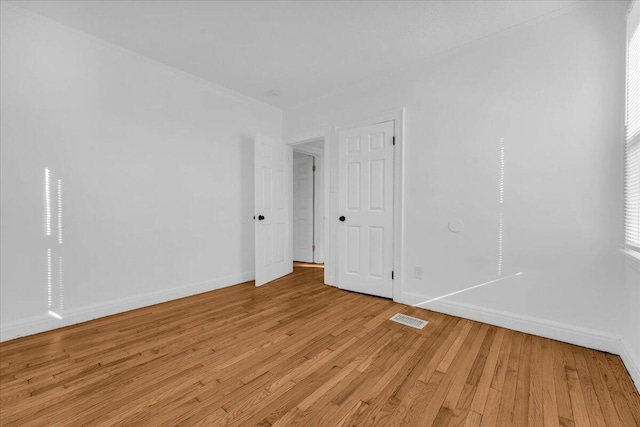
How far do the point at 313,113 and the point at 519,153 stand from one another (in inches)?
104

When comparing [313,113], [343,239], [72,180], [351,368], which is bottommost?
[351,368]

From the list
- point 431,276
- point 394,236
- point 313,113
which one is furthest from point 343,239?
point 313,113

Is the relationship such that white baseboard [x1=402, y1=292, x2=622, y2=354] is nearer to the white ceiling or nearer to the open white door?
the open white door

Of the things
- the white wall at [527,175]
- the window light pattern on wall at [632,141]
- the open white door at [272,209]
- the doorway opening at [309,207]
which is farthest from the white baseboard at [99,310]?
the window light pattern on wall at [632,141]

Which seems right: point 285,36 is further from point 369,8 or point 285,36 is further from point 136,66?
point 136,66

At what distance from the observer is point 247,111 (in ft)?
13.4

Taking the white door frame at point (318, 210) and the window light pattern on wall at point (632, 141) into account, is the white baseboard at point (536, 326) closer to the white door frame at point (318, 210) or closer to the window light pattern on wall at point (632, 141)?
the window light pattern on wall at point (632, 141)

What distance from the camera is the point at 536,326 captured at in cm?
234

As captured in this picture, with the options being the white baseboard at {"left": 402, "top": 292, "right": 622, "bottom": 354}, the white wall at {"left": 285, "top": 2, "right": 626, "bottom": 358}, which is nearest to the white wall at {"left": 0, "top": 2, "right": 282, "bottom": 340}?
the white wall at {"left": 285, "top": 2, "right": 626, "bottom": 358}

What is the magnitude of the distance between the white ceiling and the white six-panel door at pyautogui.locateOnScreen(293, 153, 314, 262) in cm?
260

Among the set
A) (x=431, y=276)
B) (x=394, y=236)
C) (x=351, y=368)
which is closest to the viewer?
(x=351, y=368)

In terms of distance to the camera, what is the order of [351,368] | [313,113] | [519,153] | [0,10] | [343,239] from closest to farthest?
1. [351,368]
2. [0,10]
3. [519,153]
4. [343,239]
5. [313,113]

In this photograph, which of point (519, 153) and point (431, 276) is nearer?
point (519, 153)

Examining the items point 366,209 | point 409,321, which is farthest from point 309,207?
point 409,321
